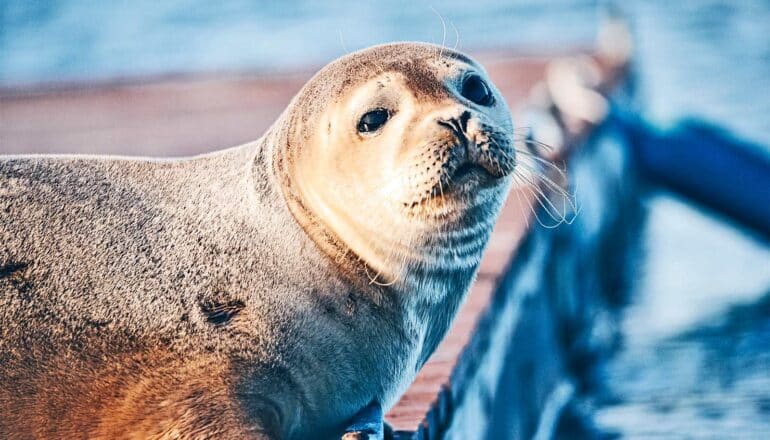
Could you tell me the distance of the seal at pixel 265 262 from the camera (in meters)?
3.25

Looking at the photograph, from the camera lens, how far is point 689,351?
691 centimetres

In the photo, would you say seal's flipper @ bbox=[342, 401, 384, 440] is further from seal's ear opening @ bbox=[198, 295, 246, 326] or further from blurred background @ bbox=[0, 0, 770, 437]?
blurred background @ bbox=[0, 0, 770, 437]

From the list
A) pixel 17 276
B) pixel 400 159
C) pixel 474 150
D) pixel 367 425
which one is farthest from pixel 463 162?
pixel 17 276

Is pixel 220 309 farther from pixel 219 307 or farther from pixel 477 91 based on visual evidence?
pixel 477 91

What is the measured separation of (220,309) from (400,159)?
644 millimetres

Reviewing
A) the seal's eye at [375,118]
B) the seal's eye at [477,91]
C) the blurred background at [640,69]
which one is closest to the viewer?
the seal's eye at [375,118]

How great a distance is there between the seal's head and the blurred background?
0.44m

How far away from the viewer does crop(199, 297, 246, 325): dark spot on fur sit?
3357 millimetres

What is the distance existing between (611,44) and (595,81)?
1726 millimetres

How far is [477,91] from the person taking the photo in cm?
375

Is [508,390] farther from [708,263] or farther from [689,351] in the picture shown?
[708,263]

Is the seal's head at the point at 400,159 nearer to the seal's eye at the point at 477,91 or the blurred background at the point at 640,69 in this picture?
the seal's eye at the point at 477,91

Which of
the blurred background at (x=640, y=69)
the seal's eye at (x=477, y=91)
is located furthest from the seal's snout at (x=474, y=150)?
the blurred background at (x=640, y=69)

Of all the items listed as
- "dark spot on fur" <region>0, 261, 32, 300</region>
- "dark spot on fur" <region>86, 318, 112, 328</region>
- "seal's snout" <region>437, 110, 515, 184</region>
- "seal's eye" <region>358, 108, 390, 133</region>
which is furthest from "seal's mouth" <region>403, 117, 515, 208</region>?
"dark spot on fur" <region>0, 261, 32, 300</region>
